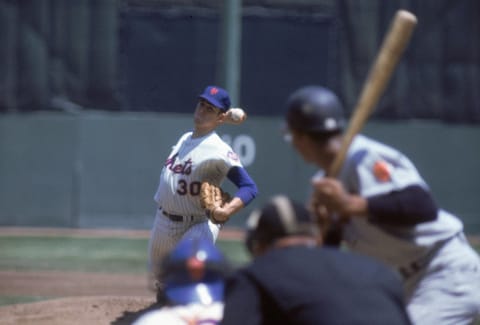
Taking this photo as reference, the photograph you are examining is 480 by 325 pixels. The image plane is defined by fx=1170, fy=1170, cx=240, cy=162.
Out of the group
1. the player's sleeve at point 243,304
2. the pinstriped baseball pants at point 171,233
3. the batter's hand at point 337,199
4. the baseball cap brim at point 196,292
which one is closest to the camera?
the player's sleeve at point 243,304

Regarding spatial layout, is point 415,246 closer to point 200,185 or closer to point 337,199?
point 337,199

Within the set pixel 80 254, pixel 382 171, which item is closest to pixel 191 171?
pixel 382 171

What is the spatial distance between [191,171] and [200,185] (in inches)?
4.4

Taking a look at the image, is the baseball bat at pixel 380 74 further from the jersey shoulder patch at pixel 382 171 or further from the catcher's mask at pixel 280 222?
the catcher's mask at pixel 280 222

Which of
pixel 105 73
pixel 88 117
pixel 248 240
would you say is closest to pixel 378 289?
pixel 248 240

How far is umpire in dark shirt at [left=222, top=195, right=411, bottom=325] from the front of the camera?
3.35 metres

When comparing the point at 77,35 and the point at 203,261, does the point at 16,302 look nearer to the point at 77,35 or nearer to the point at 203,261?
the point at 203,261

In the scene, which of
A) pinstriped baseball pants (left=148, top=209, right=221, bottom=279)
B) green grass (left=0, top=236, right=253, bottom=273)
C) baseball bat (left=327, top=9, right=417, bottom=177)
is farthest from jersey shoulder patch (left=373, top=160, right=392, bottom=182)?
green grass (left=0, top=236, right=253, bottom=273)

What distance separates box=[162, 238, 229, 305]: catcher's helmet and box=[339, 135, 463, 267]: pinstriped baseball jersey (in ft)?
2.74

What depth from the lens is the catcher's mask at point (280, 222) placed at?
3.52 metres

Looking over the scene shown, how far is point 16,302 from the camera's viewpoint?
10680mm

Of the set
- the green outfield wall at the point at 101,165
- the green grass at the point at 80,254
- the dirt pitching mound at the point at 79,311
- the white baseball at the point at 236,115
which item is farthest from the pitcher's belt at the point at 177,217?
the green outfield wall at the point at 101,165

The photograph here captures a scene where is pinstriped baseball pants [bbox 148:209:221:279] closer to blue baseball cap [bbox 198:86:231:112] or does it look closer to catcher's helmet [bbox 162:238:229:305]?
blue baseball cap [bbox 198:86:231:112]

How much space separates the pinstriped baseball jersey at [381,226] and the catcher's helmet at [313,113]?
17 cm
